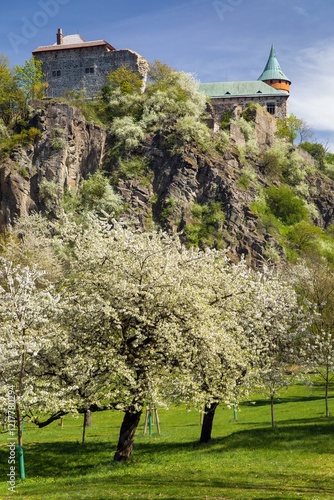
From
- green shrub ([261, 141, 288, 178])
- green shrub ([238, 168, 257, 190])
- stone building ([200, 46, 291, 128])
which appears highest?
stone building ([200, 46, 291, 128])

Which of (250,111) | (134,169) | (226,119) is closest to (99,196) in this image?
(134,169)

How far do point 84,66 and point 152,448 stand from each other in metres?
79.0

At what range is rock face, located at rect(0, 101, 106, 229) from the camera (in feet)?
271

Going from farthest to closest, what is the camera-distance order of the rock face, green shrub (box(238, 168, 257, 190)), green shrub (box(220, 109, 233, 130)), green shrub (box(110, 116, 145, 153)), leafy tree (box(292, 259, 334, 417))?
green shrub (box(220, 109, 233, 130)), green shrub (box(238, 168, 257, 190)), green shrub (box(110, 116, 145, 153)), the rock face, leafy tree (box(292, 259, 334, 417))

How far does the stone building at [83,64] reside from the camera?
321ft

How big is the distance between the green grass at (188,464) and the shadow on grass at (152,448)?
0.04 meters

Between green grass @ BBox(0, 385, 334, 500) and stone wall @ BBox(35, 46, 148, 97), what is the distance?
224 ft

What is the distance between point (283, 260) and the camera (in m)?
84.3

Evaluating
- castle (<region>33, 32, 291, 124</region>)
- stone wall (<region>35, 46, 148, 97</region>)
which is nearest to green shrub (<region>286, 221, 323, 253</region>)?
castle (<region>33, 32, 291, 124</region>)

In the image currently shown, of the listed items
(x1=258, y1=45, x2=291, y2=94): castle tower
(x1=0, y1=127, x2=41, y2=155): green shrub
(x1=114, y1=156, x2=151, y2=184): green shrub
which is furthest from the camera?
(x1=258, y1=45, x2=291, y2=94): castle tower

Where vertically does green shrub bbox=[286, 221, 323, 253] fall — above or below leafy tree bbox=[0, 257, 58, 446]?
above

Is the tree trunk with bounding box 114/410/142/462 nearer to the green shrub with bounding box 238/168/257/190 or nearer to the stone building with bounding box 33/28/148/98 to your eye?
the green shrub with bounding box 238/168/257/190

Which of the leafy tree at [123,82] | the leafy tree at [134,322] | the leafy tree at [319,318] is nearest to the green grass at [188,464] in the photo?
the leafy tree at [134,322]

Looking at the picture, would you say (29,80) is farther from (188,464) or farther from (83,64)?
(188,464)
